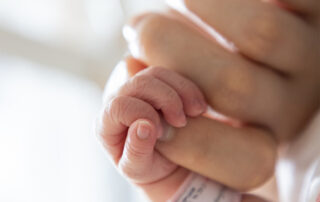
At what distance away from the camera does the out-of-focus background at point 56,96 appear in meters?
0.70

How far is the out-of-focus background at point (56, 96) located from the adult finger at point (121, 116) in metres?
0.27

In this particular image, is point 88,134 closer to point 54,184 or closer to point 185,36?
point 54,184

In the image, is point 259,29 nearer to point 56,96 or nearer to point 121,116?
point 121,116

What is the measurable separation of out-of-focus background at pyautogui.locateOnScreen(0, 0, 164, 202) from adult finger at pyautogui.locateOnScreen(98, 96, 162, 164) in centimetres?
27

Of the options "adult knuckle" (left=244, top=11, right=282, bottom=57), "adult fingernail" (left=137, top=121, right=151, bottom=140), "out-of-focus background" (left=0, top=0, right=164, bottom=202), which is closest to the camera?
"adult fingernail" (left=137, top=121, right=151, bottom=140)

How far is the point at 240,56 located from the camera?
0.52 metres

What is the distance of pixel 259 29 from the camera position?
1.65 feet

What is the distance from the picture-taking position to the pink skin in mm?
417

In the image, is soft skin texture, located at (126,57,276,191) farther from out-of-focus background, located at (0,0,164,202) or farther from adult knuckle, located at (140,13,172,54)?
out-of-focus background, located at (0,0,164,202)

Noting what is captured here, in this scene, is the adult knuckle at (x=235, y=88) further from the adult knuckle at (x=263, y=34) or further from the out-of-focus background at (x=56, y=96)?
the out-of-focus background at (x=56, y=96)

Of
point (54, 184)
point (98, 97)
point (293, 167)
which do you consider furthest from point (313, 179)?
point (98, 97)

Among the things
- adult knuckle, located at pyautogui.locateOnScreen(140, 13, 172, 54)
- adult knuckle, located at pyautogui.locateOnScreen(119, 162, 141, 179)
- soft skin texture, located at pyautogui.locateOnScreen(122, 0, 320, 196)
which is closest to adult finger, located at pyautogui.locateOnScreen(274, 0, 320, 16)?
soft skin texture, located at pyautogui.locateOnScreen(122, 0, 320, 196)

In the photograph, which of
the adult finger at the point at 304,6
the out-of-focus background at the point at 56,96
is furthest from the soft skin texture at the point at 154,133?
the out-of-focus background at the point at 56,96

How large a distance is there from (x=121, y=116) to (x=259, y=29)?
173 millimetres
